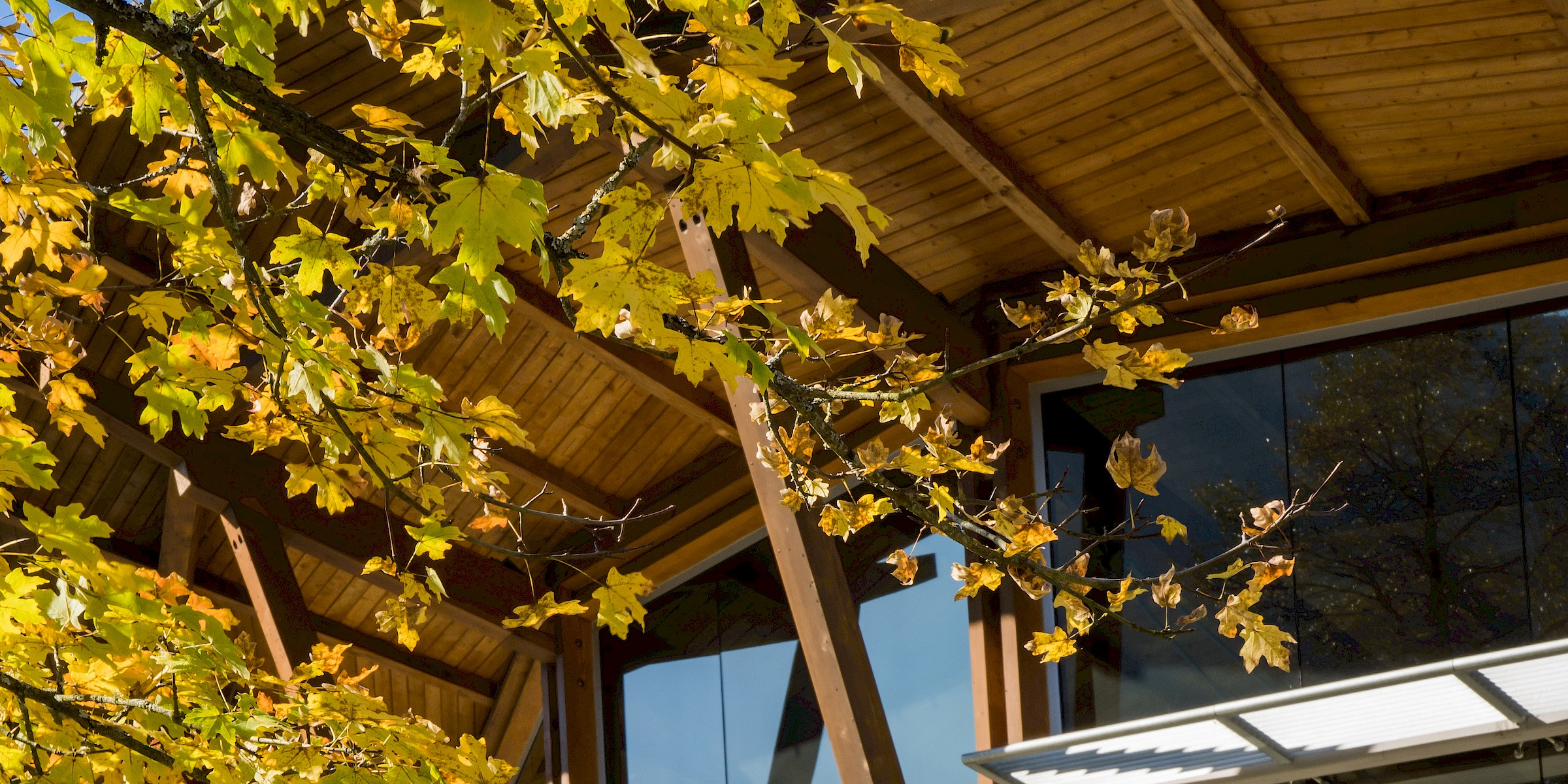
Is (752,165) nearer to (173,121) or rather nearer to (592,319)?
(592,319)

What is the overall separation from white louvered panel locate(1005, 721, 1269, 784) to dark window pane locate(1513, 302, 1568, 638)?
134 cm

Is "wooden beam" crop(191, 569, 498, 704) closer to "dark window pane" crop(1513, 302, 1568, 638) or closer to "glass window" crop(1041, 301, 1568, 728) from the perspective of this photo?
"glass window" crop(1041, 301, 1568, 728)

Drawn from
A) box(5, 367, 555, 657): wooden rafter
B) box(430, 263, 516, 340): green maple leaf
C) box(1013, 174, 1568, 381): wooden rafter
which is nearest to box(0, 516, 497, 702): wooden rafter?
box(5, 367, 555, 657): wooden rafter

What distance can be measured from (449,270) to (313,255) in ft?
1.80

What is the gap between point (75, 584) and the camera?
2324 millimetres

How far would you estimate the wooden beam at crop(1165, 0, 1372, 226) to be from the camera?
4.99m

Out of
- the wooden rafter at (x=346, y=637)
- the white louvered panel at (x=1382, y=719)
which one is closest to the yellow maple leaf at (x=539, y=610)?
the white louvered panel at (x=1382, y=719)

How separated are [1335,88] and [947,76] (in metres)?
3.98

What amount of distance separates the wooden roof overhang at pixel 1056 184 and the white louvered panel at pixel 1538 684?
5.92 ft

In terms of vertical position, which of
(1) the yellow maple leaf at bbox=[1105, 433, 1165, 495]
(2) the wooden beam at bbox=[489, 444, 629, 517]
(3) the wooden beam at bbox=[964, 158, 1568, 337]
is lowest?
(1) the yellow maple leaf at bbox=[1105, 433, 1165, 495]

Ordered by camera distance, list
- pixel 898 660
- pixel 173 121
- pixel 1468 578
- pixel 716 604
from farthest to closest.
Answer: pixel 716 604
pixel 898 660
pixel 1468 578
pixel 173 121

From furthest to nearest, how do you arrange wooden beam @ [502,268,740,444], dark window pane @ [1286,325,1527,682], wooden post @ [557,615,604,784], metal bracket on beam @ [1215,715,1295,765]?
1. wooden post @ [557,615,604,784]
2. wooden beam @ [502,268,740,444]
3. dark window pane @ [1286,325,1527,682]
4. metal bracket on beam @ [1215,715,1295,765]

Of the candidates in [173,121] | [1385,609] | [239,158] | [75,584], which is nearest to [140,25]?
[239,158]

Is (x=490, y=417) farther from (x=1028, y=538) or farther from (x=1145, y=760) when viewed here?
(x=1145, y=760)
